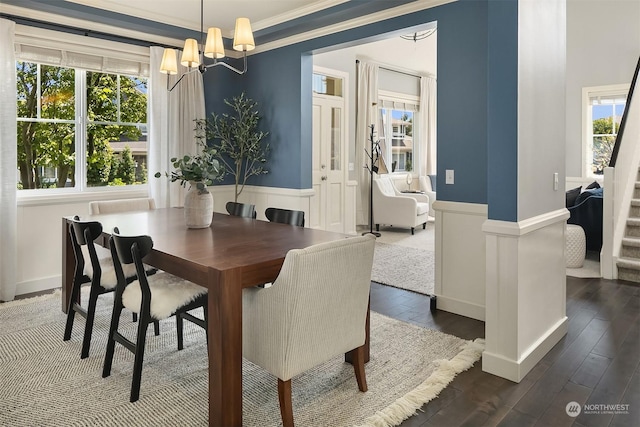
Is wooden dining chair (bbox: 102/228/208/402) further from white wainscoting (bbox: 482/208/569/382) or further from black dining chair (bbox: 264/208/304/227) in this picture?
white wainscoting (bbox: 482/208/569/382)

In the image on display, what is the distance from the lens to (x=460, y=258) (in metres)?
3.57

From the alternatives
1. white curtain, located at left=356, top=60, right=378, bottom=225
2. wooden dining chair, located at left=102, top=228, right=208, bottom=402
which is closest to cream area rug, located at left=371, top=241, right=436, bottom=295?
white curtain, located at left=356, top=60, right=378, bottom=225

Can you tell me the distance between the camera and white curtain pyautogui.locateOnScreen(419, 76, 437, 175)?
372 inches

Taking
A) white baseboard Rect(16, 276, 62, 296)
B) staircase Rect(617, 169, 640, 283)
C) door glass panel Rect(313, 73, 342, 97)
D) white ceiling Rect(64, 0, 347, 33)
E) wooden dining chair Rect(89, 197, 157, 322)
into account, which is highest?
white ceiling Rect(64, 0, 347, 33)

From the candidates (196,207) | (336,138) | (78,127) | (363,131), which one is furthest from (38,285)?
(363,131)

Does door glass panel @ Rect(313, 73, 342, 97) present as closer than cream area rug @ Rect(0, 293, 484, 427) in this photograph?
No

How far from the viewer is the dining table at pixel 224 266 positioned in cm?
192

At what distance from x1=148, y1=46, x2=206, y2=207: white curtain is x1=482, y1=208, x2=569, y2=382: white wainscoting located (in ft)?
11.8

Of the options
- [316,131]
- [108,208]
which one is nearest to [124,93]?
[108,208]

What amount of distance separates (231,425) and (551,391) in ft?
5.44

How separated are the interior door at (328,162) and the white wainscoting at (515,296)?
385cm

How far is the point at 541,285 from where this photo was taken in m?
2.79

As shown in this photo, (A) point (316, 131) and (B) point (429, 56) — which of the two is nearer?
(A) point (316, 131)

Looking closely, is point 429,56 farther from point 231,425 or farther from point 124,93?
point 231,425
